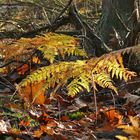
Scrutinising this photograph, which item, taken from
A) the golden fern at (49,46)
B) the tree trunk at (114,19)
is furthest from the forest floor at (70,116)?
the tree trunk at (114,19)

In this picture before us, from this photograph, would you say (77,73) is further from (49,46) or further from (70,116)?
(70,116)

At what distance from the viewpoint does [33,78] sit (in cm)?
218

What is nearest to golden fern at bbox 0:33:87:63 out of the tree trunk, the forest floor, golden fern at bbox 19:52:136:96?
golden fern at bbox 19:52:136:96

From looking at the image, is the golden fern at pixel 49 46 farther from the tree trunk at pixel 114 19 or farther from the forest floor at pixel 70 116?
the tree trunk at pixel 114 19

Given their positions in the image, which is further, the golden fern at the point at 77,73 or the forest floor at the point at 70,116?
the golden fern at the point at 77,73

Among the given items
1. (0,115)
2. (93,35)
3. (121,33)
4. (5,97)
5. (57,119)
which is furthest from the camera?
(121,33)

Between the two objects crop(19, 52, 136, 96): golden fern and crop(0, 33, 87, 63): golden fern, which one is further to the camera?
crop(0, 33, 87, 63): golden fern

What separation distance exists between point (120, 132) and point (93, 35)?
4.12 ft

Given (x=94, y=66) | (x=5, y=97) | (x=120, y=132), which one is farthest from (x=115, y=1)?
(x=120, y=132)

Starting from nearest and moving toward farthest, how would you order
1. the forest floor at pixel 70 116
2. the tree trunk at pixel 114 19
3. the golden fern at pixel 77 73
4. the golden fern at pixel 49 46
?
the forest floor at pixel 70 116 → the golden fern at pixel 77 73 → the golden fern at pixel 49 46 → the tree trunk at pixel 114 19

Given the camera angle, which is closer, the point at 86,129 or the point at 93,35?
the point at 86,129

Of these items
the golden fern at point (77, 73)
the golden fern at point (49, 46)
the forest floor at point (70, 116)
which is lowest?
the forest floor at point (70, 116)

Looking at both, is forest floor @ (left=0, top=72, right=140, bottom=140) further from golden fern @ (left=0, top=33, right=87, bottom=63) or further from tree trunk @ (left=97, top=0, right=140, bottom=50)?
tree trunk @ (left=97, top=0, right=140, bottom=50)

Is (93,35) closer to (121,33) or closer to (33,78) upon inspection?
(121,33)
